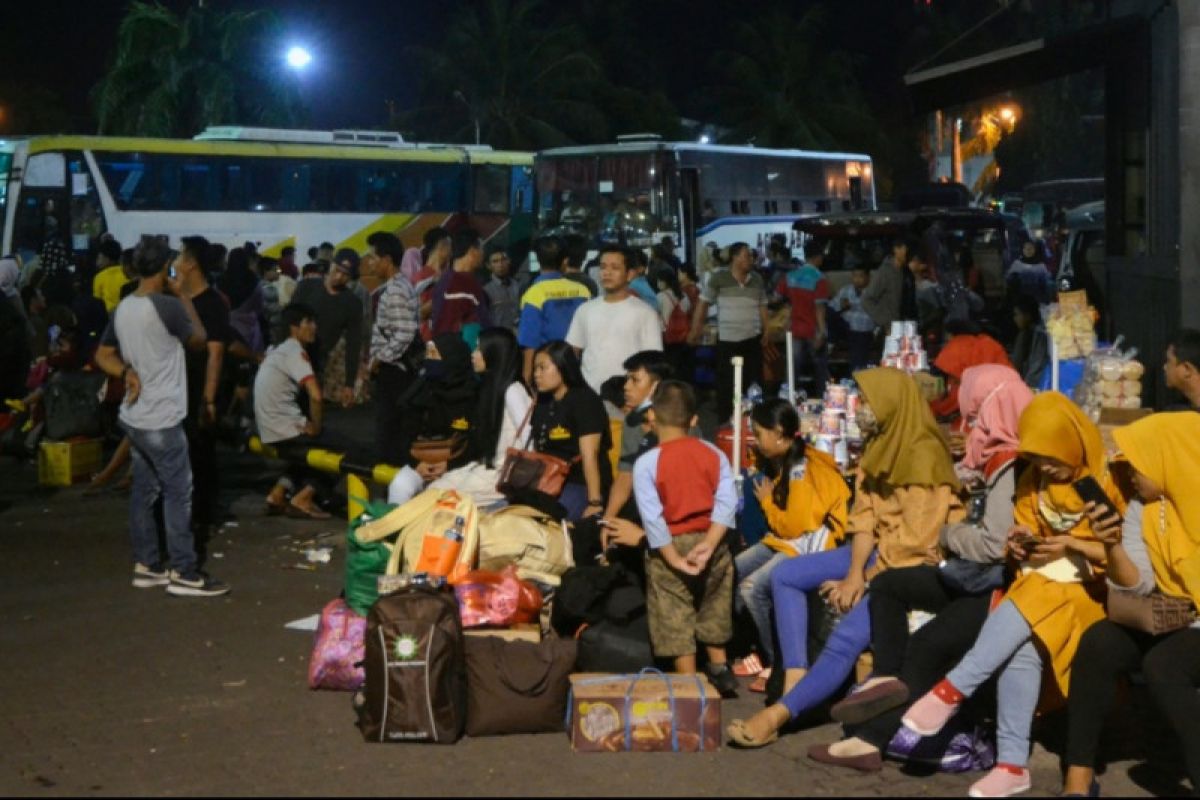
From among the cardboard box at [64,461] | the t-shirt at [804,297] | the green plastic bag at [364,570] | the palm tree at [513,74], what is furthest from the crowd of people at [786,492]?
the palm tree at [513,74]

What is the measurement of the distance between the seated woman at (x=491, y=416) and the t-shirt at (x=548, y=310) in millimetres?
1796

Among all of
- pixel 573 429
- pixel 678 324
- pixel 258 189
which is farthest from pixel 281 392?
pixel 258 189

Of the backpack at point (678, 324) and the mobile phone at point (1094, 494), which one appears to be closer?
the mobile phone at point (1094, 494)

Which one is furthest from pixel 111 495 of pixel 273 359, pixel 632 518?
pixel 632 518

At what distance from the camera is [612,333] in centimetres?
1115

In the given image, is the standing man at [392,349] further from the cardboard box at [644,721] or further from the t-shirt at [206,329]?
the cardboard box at [644,721]

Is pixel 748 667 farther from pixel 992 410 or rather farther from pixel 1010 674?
pixel 1010 674

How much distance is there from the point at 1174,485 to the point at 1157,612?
0.48 m

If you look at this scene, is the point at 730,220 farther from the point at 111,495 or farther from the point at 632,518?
the point at 632,518

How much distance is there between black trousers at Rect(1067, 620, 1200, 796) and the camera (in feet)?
20.5

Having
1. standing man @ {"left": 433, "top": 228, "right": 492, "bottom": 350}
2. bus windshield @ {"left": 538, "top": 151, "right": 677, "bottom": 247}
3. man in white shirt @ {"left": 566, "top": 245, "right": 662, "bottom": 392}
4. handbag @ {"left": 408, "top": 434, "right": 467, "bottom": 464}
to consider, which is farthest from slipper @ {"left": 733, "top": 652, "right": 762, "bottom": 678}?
bus windshield @ {"left": 538, "top": 151, "right": 677, "bottom": 247}

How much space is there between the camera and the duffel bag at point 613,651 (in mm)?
7875

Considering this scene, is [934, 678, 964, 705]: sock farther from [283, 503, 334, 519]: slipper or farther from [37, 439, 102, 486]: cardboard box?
[37, 439, 102, 486]: cardboard box

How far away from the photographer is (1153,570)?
6.56m
